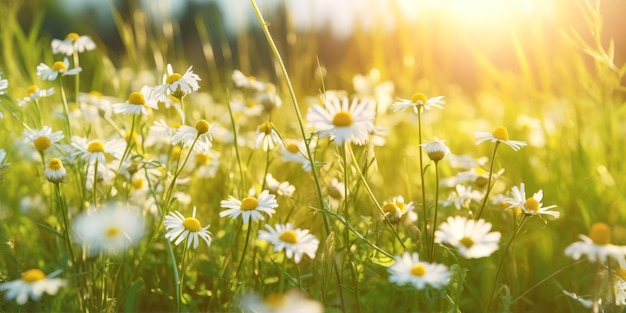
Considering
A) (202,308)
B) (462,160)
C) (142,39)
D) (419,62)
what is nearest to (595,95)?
(462,160)

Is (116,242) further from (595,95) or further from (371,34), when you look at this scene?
(371,34)

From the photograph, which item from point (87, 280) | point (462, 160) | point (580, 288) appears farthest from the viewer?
point (462, 160)

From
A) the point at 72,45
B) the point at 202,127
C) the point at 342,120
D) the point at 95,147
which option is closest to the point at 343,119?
the point at 342,120

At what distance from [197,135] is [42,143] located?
0.32 m

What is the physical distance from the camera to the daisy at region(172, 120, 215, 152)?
3.78 feet

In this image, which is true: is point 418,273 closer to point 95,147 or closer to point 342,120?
point 342,120

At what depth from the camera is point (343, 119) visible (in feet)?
3.01

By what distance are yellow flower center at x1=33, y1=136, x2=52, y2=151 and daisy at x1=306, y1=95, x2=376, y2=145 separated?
0.58 meters

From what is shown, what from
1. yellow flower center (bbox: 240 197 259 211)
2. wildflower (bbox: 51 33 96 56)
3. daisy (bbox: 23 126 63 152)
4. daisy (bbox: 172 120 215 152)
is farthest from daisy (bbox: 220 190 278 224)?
wildflower (bbox: 51 33 96 56)

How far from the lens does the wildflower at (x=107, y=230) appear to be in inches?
41.6

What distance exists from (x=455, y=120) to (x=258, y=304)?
271cm

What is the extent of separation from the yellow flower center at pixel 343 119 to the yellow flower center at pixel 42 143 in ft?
2.03

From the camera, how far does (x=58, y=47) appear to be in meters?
1.47

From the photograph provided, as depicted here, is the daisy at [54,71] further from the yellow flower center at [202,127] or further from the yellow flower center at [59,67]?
the yellow flower center at [202,127]
